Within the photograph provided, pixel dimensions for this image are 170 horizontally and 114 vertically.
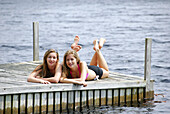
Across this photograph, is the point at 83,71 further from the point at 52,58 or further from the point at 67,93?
the point at 52,58

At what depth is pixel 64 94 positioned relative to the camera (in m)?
8.79

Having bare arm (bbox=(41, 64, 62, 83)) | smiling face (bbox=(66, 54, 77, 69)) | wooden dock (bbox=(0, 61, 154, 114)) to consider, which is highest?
smiling face (bbox=(66, 54, 77, 69))

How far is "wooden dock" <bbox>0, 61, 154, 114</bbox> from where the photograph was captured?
8336mm

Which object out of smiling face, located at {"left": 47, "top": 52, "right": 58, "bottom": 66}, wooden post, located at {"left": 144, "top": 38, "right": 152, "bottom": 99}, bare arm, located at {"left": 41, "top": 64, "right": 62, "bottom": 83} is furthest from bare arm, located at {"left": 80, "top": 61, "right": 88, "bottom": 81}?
wooden post, located at {"left": 144, "top": 38, "right": 152, "bottom": 99}

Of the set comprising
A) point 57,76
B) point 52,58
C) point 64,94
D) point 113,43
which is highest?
point 113,43

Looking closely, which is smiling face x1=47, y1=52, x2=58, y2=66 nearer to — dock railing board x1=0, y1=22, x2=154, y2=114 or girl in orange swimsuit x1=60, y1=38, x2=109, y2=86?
girl in orange swimsuit x1=60, y1=38, x2=109, y2=86

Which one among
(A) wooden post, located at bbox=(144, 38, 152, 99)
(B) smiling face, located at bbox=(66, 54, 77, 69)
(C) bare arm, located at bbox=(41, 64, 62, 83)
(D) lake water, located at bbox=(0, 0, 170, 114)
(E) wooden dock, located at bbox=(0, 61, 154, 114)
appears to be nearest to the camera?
(E) wooden dock, located at bbox=(0, 61, 154, 114)

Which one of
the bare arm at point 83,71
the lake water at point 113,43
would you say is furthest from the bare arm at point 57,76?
the lake water at point 113,43

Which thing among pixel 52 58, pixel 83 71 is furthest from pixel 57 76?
pixel 83 71

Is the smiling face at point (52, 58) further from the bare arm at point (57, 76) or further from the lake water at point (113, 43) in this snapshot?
the lake water at point (113, 43)

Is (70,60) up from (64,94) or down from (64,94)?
up

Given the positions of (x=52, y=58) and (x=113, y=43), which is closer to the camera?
(x=52, y=58)

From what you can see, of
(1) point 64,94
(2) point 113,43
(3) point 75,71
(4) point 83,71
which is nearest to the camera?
(1) point 64,94

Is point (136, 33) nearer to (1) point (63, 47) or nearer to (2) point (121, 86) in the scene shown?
(1) point (63, 47)
